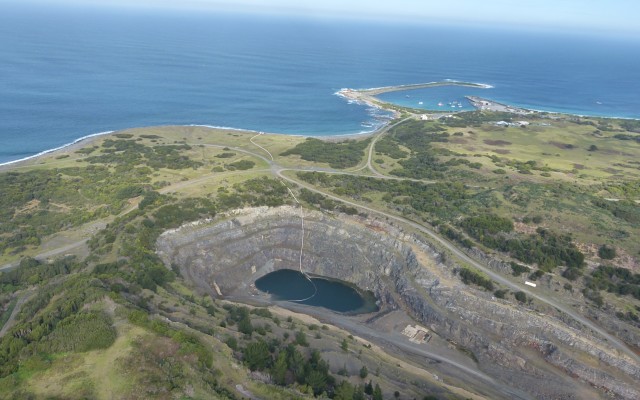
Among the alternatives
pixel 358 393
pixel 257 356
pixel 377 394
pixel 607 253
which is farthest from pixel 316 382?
pixel 607 253

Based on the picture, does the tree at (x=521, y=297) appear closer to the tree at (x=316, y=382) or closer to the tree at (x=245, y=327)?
the tree at (x=316, y=382)

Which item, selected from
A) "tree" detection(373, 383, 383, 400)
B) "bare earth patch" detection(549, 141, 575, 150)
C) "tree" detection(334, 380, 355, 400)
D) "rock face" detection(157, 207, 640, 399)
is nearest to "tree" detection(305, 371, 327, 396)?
"tree" detection(334, 380, 355, 400)

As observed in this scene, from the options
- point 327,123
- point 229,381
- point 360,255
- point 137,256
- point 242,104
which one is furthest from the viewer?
point 242,104

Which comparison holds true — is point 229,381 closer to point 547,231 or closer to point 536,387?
point 536,387

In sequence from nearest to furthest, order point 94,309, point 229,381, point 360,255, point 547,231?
point 229,381 < point 94,309 < point 547,231 < point 360,255

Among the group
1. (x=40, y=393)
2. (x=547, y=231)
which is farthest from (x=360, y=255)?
(x=40, y=393)

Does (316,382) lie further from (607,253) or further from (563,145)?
(563,145)
